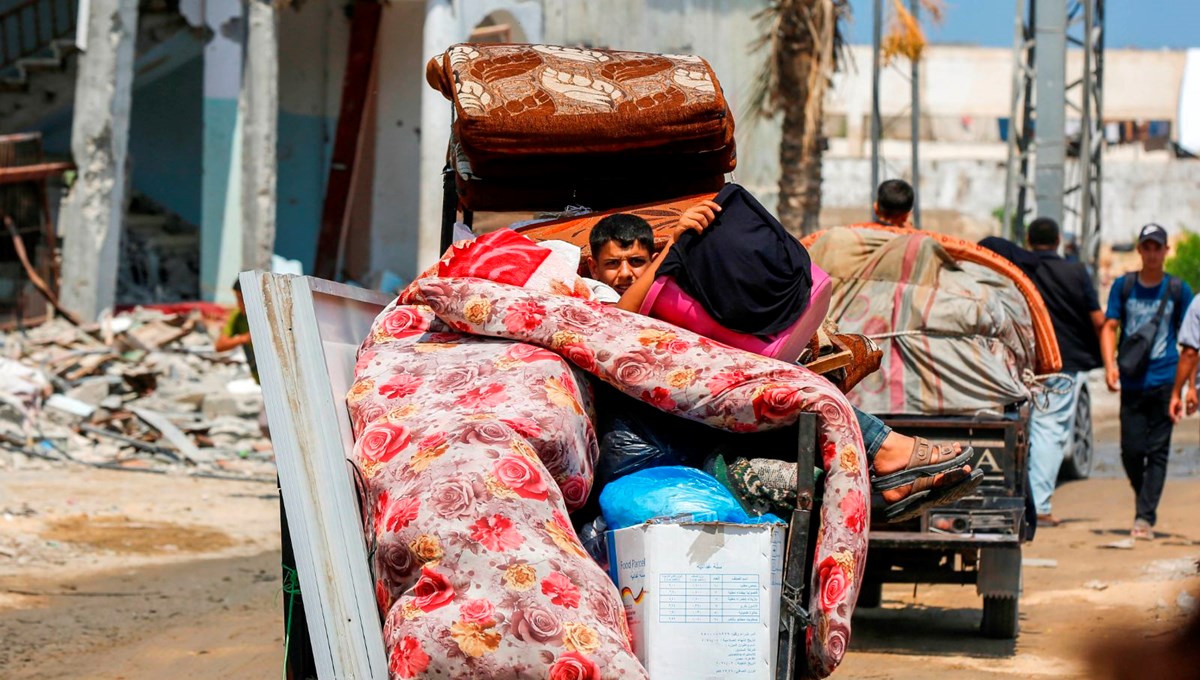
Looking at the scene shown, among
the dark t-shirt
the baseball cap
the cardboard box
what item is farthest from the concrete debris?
the dark t-shirt

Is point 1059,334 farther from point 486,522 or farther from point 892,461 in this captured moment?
point 486,522

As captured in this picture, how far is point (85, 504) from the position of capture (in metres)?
10.4

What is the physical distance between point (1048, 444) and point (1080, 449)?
122 inches

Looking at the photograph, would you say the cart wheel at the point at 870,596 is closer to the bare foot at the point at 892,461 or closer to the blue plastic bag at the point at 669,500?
the bare foot at the point at 892,461

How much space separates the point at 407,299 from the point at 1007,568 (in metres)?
3.94

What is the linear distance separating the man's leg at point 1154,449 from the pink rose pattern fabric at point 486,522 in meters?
7.19

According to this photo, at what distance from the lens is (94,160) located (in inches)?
693

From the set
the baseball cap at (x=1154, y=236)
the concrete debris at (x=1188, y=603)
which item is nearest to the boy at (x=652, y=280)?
the concrete debris at (x=1188, y=603)

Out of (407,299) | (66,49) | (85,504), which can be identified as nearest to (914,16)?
(66,49)

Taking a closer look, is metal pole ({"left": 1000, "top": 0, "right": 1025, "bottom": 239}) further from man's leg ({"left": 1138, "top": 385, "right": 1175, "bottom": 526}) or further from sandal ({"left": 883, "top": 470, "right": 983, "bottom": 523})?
sandal ({"left": 883, "top": 470, "right": 983, "bottom": 523})

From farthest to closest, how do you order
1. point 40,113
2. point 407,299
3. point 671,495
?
point 40,113 → point 407,299 → point 671,495

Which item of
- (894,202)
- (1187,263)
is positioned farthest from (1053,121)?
(1187,263)

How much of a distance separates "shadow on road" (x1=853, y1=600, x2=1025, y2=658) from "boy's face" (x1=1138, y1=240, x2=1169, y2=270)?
2.84 meters

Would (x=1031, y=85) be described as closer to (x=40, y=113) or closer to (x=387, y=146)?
(x=387, y=146)
